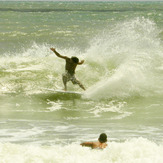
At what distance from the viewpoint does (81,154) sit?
7543 mm

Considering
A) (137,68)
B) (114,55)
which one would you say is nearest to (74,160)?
(137,68)

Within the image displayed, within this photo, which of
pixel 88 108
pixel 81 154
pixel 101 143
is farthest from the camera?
pixel 88 108

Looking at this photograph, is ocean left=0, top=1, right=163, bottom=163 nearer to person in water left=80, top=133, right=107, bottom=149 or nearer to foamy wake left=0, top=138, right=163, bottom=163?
foamy wake left=0, top=138, right=163, bottom=163

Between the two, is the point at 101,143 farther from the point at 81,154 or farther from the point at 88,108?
the point at 88,108

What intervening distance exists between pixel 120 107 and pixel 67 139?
364 cm

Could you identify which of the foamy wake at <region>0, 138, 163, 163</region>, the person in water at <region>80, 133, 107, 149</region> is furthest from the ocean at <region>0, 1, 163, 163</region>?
the person in water at <region>80, 133, 107, 149</region>

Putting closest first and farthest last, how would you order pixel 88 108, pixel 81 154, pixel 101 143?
pixel 81 154 → pixel 101 143 → pixel 88 108

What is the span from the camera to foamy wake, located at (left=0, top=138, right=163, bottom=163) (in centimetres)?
725

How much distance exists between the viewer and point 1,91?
539 inches

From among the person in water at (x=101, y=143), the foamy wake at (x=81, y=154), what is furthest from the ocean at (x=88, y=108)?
the person in water at (x=101, y=143)

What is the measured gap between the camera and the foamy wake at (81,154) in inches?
286

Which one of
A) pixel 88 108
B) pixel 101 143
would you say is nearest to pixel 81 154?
pixel 101 143

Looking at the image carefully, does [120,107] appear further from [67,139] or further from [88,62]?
[88,62]

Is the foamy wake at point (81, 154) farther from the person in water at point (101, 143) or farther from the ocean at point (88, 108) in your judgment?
the person in water at point (101, 143)
